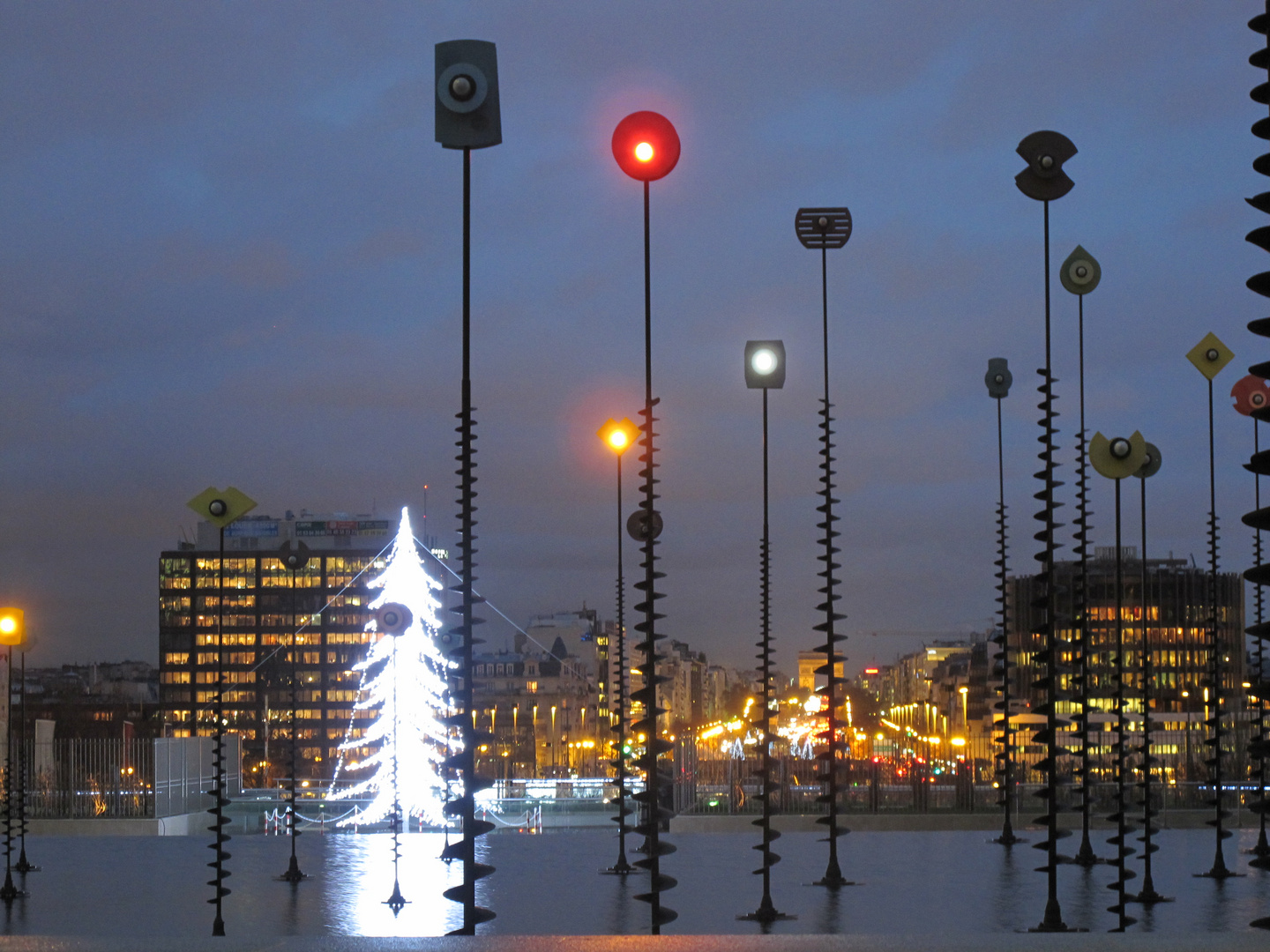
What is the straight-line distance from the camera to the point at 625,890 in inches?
604

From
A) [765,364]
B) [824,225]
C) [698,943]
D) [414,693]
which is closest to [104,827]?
[414,693]

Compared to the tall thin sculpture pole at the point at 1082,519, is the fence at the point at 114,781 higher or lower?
lower

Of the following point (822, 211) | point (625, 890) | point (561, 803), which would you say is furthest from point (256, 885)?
point (561, 803)

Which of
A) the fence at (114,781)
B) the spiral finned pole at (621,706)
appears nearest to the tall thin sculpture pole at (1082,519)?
the spiral finned pole at (621,706)

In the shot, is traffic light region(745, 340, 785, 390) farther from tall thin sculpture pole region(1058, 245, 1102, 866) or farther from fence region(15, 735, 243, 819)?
fence region(15, 735, 243, 819)

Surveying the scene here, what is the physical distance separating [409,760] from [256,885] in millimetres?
16041

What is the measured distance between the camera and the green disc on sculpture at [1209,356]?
15.1 metres

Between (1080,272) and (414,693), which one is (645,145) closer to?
(1080,272)

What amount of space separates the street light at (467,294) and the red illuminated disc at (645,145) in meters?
1.06

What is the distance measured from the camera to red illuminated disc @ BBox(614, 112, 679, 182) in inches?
402

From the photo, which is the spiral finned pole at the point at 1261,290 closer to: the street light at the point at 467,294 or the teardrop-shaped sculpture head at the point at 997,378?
the street light at the point at 467,294

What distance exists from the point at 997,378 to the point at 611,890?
773cm

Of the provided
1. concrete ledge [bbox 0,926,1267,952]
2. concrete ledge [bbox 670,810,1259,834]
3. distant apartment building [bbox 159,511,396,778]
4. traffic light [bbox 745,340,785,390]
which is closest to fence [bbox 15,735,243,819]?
concrete ledge [bbox 670,810,1259,834]

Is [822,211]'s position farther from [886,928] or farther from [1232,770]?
[1232,770]
